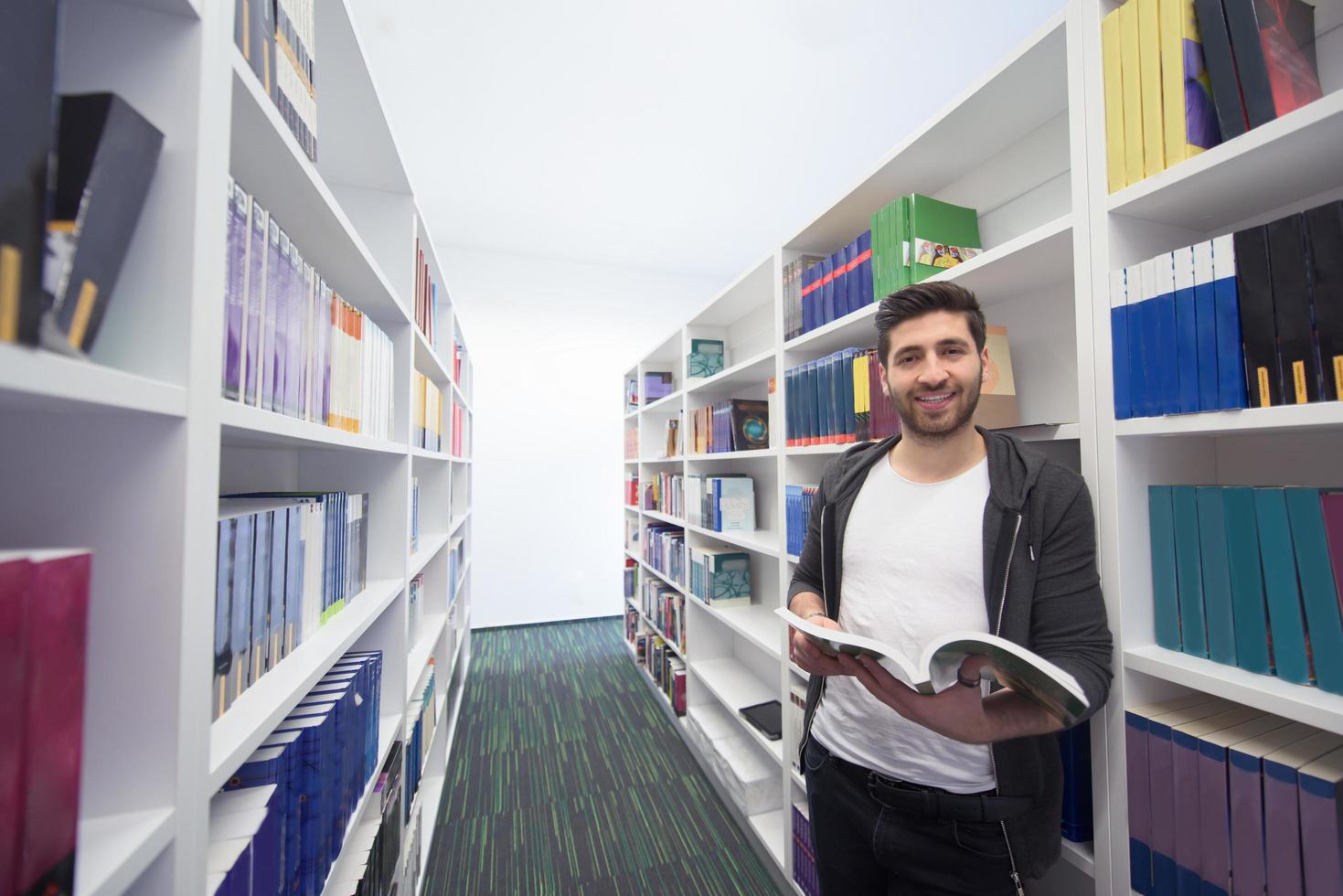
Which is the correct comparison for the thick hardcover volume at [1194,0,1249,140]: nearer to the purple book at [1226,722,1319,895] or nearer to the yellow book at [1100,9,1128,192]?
the yellow book at [1100,9,1128,192]

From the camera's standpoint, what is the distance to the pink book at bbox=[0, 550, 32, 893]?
34cm

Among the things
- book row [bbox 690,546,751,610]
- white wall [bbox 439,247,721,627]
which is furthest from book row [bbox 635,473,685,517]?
white wall [bbox 439,247,721,627]

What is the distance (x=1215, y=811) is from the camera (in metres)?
0.77

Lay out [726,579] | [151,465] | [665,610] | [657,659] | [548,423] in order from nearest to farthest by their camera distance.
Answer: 1. [151,465]
2. [726,579]
3. [665,610]
4. [657,659]
5. [548,423]

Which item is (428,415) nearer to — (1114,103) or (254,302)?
(254,302)

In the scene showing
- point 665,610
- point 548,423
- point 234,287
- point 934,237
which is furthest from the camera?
point 548,423

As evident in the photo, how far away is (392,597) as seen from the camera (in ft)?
4.06

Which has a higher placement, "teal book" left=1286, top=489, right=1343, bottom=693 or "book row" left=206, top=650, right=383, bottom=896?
"teal book" left=1286, top=489, right=1343, bottom=693

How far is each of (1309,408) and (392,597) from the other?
1698 millimetres

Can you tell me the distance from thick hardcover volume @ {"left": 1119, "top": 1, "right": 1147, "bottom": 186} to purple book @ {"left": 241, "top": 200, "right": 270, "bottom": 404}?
4.55 ft

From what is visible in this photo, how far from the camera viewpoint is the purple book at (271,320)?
70 centimetres

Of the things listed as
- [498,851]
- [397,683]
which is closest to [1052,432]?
[397,683]

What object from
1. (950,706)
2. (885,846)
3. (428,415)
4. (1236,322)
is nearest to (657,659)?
(428,415)

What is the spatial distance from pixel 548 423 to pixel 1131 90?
427 centimetres
